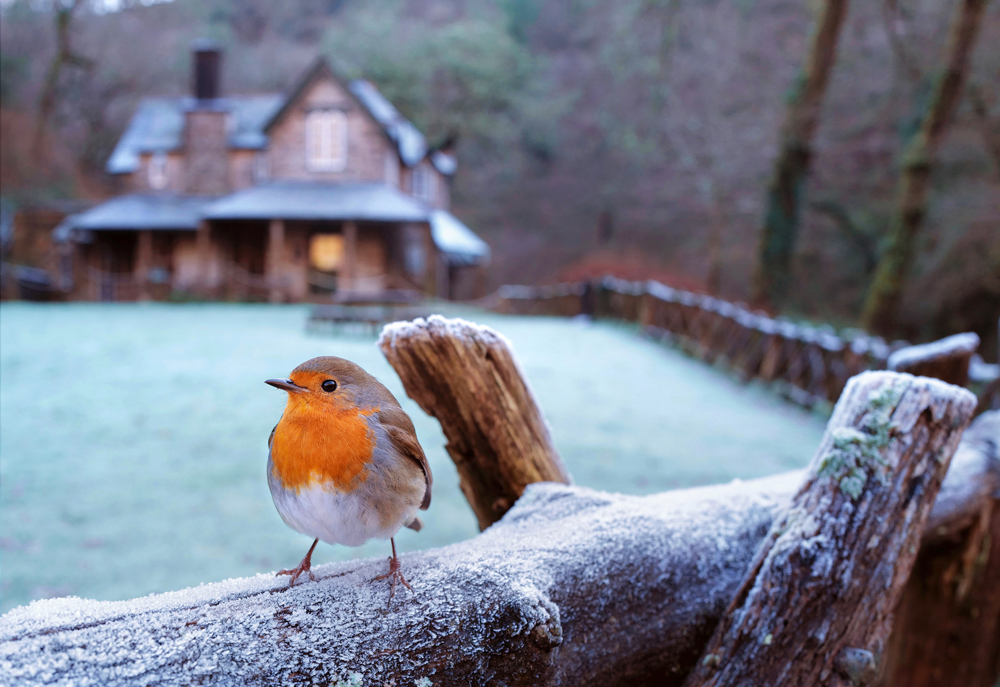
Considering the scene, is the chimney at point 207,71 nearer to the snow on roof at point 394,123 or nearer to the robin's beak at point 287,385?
the snow on roof at point 394,123

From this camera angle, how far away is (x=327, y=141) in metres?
15.5

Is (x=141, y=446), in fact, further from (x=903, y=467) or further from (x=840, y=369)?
(x=840, y=369)

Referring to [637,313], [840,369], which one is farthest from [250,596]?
[637,313]

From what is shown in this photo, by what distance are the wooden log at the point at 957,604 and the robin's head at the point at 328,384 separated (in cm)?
253

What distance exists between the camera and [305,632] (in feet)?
3.27

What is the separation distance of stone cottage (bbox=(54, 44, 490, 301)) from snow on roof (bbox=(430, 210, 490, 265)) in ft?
1.33

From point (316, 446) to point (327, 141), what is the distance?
16.0 meters

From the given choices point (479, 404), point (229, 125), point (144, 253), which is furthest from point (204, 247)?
point (479, 404)

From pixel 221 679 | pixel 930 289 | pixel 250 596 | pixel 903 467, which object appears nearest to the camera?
pixel 221 679

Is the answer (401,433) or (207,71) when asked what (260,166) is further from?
(401,433)

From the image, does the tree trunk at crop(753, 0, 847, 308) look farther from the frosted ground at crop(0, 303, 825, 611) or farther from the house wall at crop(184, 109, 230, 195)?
the house wall at crop(184, 109, 230, 195)

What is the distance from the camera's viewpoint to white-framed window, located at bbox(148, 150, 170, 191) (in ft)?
50.9

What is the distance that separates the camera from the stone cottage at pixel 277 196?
14.5 meters

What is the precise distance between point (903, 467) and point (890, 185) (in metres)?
13.5
